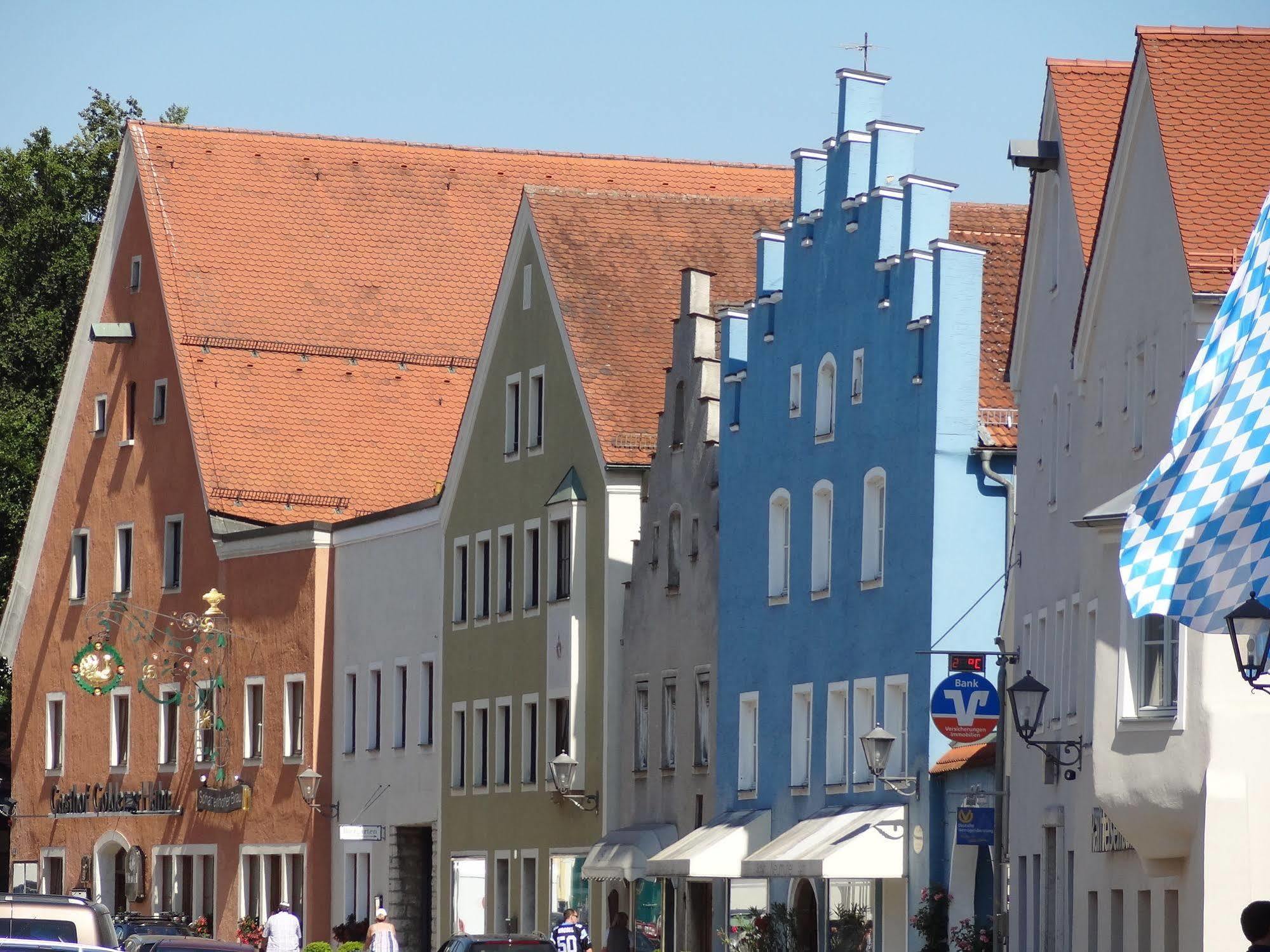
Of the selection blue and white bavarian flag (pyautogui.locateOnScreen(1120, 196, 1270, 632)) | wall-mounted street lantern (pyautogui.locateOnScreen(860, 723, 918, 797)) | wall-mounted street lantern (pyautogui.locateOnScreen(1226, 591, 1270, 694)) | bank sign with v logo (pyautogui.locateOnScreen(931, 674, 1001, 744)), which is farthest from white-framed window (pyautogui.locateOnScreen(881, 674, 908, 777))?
blue and white bavarian flag (pyautogui.locateOnScreen(1120, 196, 1270, 632))

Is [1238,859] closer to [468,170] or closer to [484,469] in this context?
[484,469]

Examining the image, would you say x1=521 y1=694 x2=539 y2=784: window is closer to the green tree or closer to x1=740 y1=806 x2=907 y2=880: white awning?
x1=740 y1=806 x2=907 y2=880: white awning

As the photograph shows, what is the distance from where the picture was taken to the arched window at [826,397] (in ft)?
138

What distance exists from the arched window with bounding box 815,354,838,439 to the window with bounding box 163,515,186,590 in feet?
78.3

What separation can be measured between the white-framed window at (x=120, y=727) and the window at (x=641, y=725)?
1912 cm

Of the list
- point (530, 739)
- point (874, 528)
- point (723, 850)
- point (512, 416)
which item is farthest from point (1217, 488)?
point (512, 416)

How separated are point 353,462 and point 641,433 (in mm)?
15479

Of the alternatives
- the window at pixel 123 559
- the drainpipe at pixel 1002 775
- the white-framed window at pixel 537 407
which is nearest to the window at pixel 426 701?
the white-framed window at pixel 537 407

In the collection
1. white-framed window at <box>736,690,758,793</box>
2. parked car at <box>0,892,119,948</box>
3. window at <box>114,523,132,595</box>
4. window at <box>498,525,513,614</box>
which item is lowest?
parked car at <box>0,892,119,948</box>

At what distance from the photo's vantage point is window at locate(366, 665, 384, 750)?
56.4m

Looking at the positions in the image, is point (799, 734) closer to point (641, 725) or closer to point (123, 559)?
point (641, 725)

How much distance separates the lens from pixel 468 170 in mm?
69062

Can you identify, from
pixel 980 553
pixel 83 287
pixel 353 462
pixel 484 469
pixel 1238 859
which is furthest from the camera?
pixel 83 287

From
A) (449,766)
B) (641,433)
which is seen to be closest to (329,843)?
(449,766)
